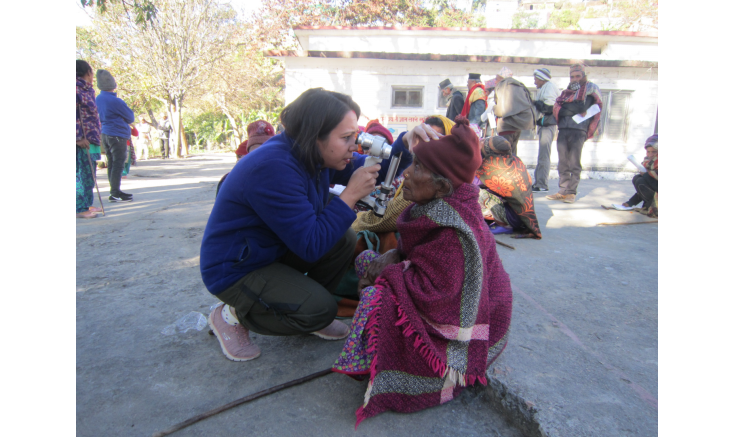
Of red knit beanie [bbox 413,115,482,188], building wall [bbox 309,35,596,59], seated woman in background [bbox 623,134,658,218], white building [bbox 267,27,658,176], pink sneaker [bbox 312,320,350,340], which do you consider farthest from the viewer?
building wall [bbox 309,35,596,59]

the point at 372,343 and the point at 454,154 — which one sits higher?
the point at 454,154

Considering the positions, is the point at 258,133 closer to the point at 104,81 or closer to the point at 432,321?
the point at 432,321

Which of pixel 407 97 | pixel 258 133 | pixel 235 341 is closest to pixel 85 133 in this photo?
pixel 258 133

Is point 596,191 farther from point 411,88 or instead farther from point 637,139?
point 411,88

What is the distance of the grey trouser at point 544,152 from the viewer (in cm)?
673

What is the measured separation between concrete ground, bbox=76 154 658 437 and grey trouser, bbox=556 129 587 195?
9.66ft

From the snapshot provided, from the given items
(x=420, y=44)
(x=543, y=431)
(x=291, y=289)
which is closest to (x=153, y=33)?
→ (x=420, y=44)

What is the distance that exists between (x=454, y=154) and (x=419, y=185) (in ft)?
0.63

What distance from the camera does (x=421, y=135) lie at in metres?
1.95

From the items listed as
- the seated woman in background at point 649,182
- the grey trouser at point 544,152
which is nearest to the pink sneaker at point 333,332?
the seated woman in background at point 649,182

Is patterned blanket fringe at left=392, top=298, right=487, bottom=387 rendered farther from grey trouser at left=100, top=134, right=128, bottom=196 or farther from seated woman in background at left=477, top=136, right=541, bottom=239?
grey trouser at left=100, top=134, right=128, bottom=196

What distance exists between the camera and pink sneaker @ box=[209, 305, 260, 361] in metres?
1.98

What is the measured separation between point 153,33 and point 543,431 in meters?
17.4

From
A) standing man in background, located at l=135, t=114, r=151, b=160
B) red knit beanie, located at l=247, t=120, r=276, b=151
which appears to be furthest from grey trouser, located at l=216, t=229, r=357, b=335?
standing man in background, located at l=135, t=114, r=151, b=160
